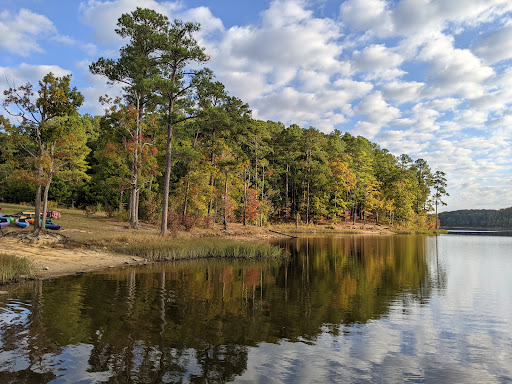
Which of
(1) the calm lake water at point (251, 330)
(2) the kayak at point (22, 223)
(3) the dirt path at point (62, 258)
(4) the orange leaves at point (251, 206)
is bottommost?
(1) the calm lake water at point (251, 330)

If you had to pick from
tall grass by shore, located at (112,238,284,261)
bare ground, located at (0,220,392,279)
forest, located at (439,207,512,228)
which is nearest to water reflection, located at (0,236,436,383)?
bare ground, located at (0,220,392,279)

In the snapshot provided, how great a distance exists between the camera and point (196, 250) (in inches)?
1038

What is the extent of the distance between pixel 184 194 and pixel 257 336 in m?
35.7

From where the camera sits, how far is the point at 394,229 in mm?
80938

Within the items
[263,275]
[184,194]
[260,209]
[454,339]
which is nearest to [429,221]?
[260,209]

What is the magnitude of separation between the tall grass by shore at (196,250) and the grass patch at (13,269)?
7923mm

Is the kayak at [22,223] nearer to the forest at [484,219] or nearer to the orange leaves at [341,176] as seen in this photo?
the orange leaves at [341,176]

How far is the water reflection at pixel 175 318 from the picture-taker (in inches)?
288

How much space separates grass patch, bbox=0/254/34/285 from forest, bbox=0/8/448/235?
771cm

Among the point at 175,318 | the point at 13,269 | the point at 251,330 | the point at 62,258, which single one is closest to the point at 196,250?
the point at 62,258

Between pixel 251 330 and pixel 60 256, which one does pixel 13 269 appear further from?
pixel 251 330

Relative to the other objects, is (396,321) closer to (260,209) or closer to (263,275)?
(263,275)

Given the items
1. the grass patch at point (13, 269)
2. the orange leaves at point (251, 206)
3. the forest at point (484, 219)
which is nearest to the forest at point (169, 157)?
the orange leaves at point (251, 206)

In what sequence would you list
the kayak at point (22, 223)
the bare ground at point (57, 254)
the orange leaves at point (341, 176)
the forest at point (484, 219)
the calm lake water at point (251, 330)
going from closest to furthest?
the calm lake water at point (251, 330) < the bare ground at point (57, 254) < the kayak at point (22, 223) < the orange leaves at point (341, 176) < the forest at point (484, 219)
